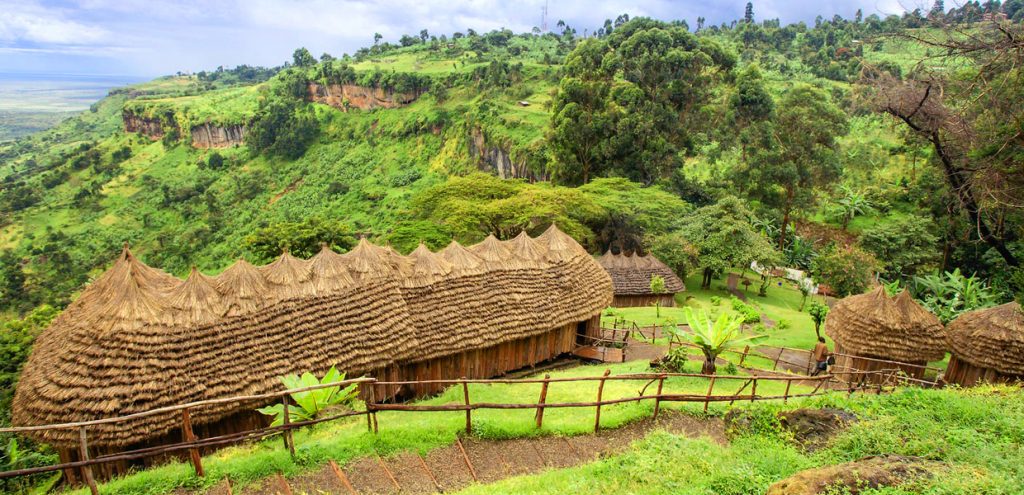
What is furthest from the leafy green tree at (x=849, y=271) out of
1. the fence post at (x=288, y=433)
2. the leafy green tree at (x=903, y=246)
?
the fence post at (x=288, y=433)

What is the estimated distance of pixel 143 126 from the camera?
83.7 meters

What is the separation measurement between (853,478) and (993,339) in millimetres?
11617

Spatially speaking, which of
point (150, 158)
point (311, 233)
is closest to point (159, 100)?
point (150, 158)

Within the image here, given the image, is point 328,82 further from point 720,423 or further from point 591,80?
point 720,423

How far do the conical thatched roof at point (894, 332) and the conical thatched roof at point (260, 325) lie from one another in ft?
25.4

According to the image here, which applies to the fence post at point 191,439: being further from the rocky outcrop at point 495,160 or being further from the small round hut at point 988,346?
the rocky outcrop at point 495,160

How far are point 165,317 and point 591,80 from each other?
101ft

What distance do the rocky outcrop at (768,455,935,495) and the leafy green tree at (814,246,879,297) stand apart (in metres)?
20.1

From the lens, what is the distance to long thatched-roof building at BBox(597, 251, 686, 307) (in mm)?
25781

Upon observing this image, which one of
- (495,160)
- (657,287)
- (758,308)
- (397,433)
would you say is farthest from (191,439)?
(495,160)

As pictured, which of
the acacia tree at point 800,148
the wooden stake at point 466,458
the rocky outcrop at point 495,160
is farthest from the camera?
the rocky outcrop at point 495,160

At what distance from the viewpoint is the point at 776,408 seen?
31.3 ft

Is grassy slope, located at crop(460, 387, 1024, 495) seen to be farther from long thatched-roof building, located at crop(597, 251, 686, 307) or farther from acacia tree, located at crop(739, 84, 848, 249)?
acacia tree, located at crop(739, 84, 848, 249)

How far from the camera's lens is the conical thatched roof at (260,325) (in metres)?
10.5
